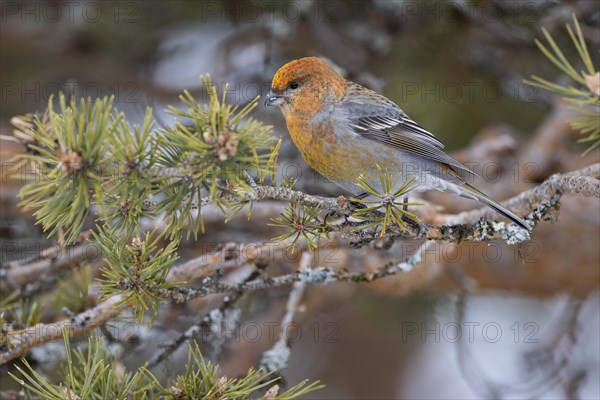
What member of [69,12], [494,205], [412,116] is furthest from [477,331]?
[69,12]

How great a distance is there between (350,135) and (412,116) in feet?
7.21

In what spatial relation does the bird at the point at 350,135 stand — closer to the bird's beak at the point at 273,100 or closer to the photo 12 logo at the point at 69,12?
the bird's beak at the point at 273,100

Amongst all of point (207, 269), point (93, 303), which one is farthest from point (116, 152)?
point (93, 303)

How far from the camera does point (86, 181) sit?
6.75 ft

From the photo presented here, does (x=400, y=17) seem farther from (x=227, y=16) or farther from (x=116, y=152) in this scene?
(x=116, y=152)

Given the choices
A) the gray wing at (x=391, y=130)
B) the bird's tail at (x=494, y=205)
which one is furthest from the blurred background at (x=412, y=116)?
the gray wing at (x=391, y=130)

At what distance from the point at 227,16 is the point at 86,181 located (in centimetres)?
384

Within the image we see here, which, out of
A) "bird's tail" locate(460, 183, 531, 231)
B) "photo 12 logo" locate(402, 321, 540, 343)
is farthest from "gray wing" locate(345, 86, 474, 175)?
"photo 12 logo" locate(402, 321, 540, 343)

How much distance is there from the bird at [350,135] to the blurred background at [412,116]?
751 mm

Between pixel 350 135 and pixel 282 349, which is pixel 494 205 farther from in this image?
pixel 282 349

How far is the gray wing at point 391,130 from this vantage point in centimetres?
381

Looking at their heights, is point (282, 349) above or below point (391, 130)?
below

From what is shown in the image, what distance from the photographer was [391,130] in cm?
392

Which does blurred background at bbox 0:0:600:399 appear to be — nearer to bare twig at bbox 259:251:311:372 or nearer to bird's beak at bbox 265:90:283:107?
bare twig at bbox 259:251:311:372
